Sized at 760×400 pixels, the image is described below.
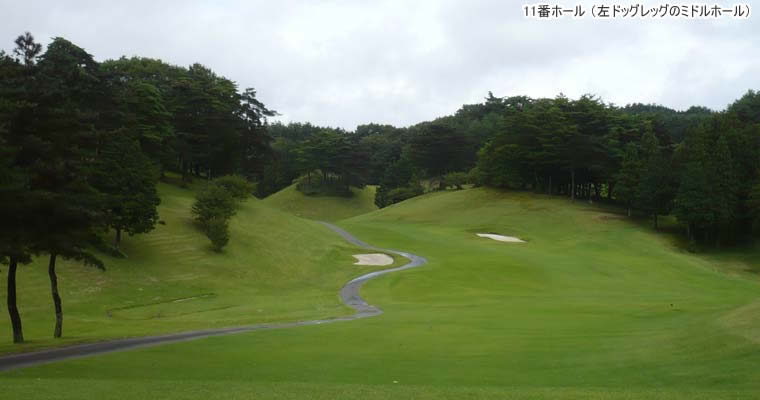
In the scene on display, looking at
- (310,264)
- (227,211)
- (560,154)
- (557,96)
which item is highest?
(557,96)

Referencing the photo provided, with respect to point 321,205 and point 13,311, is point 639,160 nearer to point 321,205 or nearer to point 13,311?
point 321,205

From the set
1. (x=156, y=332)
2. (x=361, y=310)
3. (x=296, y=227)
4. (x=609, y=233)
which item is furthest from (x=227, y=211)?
(x=609, y=233)

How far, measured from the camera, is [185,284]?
45469 mm

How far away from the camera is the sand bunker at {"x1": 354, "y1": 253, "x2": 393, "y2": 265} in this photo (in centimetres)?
5819

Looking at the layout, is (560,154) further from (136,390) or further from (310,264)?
(136,390)

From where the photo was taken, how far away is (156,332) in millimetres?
27016

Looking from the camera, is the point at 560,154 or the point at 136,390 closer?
the point at 136,390

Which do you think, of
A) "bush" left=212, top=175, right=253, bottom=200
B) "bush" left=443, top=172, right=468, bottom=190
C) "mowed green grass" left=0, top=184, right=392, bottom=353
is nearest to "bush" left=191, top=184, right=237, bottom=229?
"mowed green grass" left=0, top=184, right=392, bottom=353

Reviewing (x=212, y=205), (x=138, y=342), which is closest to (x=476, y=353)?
(x=138, y=342)

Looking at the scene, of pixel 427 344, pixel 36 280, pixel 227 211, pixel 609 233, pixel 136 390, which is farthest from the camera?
pixel 609 233

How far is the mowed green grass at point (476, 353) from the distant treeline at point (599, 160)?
24.8 meters

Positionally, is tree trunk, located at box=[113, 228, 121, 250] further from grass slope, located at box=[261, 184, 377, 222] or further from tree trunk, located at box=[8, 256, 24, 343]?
grass slope, located at box=[261, 184, 377, 222]

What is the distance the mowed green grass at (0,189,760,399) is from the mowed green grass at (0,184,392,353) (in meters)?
5.95

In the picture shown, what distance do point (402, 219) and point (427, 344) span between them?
234ft
